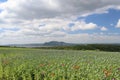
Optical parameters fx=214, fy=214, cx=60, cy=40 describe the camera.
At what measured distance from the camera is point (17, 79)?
1142 centimetres

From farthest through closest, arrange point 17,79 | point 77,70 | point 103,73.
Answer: point 17,79 → point 77,70 → point 103,73

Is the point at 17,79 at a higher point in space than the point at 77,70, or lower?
lower

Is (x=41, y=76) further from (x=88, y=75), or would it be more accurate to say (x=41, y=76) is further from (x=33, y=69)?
(x=88, y=75)

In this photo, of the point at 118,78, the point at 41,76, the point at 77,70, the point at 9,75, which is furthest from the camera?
the point at 9,75

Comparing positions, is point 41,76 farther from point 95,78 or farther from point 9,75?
point 95,78

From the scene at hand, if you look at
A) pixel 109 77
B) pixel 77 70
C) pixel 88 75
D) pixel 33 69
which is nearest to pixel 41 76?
pixel 33 69

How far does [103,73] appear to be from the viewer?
27.1 ft

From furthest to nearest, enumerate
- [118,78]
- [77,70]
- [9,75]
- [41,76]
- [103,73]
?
[9,75] < [41,76] < [77,70] < [103,73] < [118,78]

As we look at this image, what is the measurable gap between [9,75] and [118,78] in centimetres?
674

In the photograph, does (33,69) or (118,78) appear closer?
(118,78)

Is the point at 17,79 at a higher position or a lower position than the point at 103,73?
lower

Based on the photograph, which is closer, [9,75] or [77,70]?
[77,70]

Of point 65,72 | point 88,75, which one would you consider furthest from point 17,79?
point 88,75

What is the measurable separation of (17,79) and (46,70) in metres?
1.84
